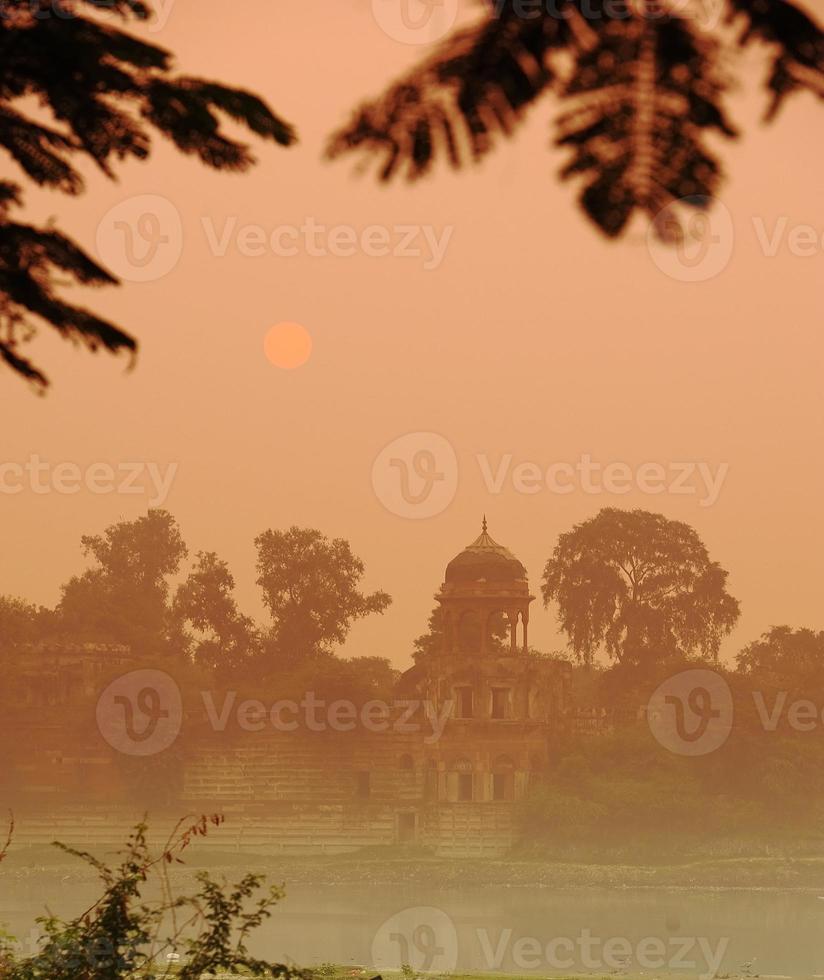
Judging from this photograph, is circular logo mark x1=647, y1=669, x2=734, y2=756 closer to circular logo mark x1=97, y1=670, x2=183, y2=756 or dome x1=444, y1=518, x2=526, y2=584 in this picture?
dome x1=444, y1=518, x2=526, y2=584

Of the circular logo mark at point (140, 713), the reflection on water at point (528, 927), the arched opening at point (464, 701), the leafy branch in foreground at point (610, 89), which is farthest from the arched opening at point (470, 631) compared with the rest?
the leafy branch in foreground at point (610, 89)

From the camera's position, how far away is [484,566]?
4356cm

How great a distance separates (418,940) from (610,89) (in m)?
34.6

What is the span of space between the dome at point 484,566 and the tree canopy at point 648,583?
24.9ft

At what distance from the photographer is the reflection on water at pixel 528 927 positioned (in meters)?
33.1

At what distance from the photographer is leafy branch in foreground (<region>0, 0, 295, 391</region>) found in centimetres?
201

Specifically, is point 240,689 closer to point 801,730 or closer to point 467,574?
point 467,574

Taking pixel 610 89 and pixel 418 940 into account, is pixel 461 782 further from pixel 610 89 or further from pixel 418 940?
pixel 610 89

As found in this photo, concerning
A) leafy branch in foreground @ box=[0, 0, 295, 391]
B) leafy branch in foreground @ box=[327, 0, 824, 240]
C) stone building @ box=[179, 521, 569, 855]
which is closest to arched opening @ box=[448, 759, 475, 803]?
stone building @ box=[179, 521, 569, 855]

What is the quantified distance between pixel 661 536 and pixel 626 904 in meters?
13.9

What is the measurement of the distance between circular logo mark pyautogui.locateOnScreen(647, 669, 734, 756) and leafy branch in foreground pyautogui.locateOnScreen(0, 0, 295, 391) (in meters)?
42.7

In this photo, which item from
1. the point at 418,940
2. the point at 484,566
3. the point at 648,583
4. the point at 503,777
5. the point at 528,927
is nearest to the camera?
the point at 418,940

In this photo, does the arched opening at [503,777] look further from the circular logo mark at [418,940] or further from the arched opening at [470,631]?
the circular logo mark at [418,940]

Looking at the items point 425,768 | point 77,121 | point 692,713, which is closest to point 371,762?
point 425,768
